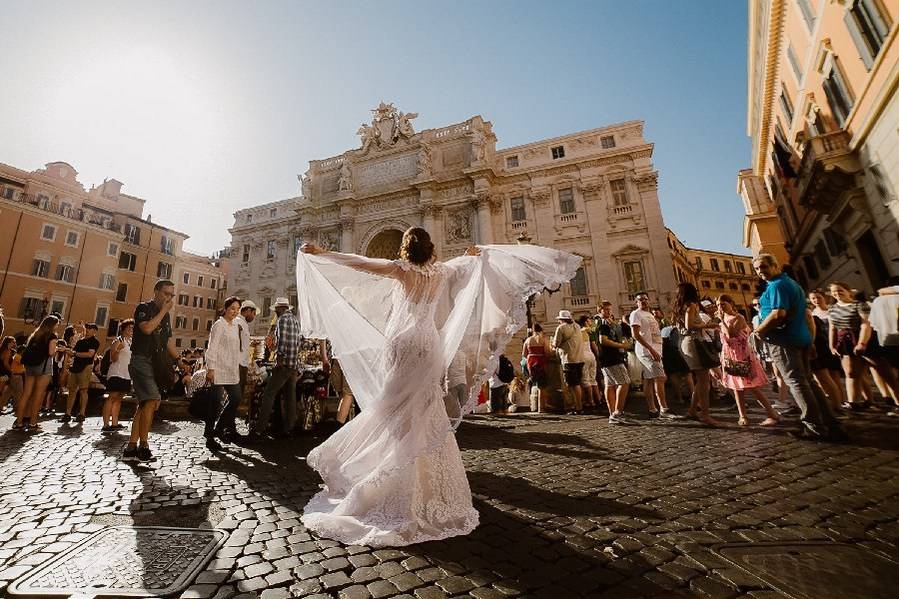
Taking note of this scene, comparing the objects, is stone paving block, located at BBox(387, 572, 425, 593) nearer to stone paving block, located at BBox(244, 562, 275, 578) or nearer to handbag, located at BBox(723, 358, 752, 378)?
stone paving block, located at BBox(244, 562, 275, 578)

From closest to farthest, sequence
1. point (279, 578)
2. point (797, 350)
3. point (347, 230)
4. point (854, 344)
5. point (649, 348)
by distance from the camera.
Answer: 1. point (279, 578)
2. point (797, 350)
3. point (854, 344)
4. point (649, 348)
5. point (347, 230)

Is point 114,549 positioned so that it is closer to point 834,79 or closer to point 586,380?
point 586,380

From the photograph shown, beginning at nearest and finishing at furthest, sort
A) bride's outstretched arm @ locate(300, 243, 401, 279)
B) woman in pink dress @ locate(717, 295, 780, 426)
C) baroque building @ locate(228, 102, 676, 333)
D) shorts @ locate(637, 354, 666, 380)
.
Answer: bride's outstretched arm @ locate(300, 243, 401, 279) < woman in pink dress @ locate(717, 295, 780, 426) < shorts @ locate(637, 354, 666, 380) < baroque building @ locate(228, 102, 676, 333)

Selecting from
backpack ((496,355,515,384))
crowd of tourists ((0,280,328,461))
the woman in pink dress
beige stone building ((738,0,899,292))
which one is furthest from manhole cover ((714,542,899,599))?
beige stone building ((738,0,899,292))

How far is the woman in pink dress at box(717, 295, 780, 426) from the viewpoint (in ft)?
17.4

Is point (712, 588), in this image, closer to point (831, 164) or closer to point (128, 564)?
point (128, 564)

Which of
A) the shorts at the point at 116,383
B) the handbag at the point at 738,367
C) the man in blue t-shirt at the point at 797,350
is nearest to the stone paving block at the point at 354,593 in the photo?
the man in blue t-shirt at the point at 797,350

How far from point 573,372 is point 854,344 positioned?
4.33 metres

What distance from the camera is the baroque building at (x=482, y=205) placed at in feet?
73.6

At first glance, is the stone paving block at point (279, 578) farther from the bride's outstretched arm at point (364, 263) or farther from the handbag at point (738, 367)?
the handbag at point (738, 367)

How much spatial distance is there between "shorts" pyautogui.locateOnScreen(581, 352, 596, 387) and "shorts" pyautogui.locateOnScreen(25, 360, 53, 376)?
413 inches

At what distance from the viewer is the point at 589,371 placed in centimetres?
877

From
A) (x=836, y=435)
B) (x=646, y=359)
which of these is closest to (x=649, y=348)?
(x=646, y=359)

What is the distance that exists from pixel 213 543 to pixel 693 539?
2811 millimetres
